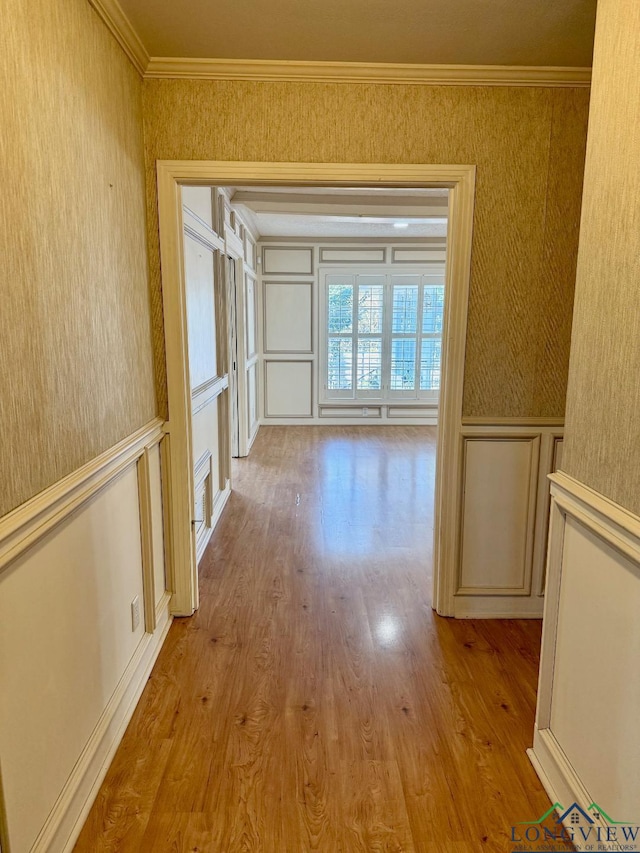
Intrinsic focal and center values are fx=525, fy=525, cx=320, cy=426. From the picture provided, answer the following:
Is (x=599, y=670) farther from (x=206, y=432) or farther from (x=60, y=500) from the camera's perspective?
(x=206, y=432)

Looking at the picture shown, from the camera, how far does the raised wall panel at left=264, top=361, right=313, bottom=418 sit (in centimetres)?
725

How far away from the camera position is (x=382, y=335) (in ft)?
23.9

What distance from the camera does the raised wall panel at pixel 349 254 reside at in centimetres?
703

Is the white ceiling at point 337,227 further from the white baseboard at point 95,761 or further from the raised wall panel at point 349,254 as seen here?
the white baseboard at point 95,761

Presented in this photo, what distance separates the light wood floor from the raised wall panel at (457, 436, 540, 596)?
0.22 meters

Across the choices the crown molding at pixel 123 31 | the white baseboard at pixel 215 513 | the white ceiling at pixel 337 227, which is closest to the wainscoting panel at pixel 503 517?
the white baseboard at pixel 215 513

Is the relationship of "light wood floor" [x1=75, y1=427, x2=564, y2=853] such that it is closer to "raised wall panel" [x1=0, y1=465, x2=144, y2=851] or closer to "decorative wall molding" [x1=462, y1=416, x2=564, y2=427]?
"raised wall panel" [x1=0, y1=465, x2=144, y2=851]

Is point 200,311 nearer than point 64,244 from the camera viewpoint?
No

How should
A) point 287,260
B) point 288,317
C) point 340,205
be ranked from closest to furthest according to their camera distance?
point 340,205 < point 287,260 < point 288,317

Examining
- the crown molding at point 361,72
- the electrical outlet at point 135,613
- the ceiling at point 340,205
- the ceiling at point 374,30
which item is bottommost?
the electrical outlet at point 135,613

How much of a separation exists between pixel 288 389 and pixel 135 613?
5405 mm

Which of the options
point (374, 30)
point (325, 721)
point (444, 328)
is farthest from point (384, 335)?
point (325, 721)

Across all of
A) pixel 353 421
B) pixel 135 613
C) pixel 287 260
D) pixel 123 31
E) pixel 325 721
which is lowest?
pixel 325 721

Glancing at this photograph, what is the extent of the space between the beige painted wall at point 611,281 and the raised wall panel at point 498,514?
3.27 feet
